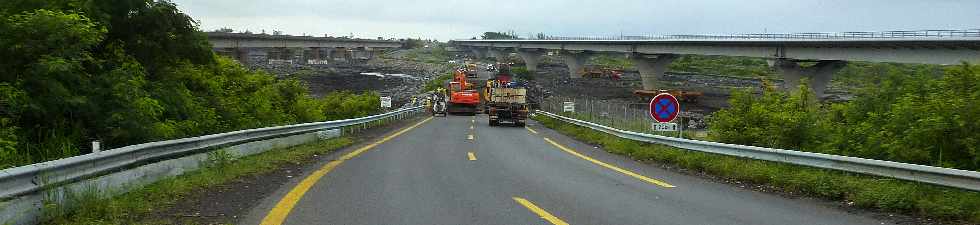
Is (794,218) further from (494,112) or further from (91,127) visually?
(494,112)

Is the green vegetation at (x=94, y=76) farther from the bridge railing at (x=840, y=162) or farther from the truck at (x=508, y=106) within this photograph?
the truck at (x=508, y=106)

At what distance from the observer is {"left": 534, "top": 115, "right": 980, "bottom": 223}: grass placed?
902 centimetres

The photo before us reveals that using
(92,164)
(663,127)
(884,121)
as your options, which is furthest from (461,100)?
(92,164)

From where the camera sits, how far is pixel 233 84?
2300 cm

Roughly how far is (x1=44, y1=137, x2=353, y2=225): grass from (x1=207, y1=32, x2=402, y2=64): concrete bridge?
32436 mm

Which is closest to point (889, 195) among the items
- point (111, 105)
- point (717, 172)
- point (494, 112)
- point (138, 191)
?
point (717, 172)

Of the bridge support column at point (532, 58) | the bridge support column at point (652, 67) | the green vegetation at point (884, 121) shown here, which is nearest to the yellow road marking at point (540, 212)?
the green vegetation at point (884, 121)

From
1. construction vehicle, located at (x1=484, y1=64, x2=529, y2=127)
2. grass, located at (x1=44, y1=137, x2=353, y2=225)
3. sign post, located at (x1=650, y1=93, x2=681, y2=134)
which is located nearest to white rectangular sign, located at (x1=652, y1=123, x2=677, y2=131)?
sign post, located at (x1=650, y1=93, x2=681, y2=134)

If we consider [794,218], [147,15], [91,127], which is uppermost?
[147,15]

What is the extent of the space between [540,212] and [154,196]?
4.81 meters

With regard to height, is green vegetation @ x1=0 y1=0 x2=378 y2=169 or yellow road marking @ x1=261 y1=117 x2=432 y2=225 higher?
green vegetation @ x1=0 y1=0 x2=378 y2=169

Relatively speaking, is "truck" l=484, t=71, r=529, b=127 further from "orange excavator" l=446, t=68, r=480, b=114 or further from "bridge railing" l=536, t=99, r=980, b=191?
"bridge railing" l=536, t=99, r=980, b=191

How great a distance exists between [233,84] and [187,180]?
41.3 feet

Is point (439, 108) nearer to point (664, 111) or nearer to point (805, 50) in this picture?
point (805, 50)
